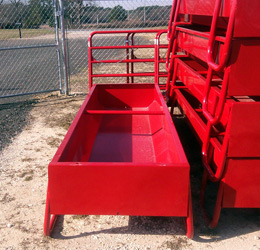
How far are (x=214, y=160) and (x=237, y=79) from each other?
80 cm

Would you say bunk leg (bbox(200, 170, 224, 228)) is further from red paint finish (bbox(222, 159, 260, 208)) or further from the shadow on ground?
the shadow on ground

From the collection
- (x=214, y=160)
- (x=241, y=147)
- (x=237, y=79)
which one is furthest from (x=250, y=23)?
(x=214, y=160)

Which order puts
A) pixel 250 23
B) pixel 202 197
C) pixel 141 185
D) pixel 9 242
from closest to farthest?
pixel 250 23
pixel 141 185
pixel 9 242
pixel 202 197

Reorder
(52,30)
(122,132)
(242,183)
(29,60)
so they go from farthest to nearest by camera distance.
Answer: (29,60), (52,30), (122,132), (242,183)

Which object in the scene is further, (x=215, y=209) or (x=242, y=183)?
(x=215, y=209)

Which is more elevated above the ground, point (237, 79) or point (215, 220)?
point (237, 79)

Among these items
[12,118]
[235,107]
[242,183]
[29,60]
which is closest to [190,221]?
[242,183]

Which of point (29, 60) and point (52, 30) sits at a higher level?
point (52, 30)

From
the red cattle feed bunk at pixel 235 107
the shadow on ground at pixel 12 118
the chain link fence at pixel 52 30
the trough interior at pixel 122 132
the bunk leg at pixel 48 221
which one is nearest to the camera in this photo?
the red cattle feed bunk at pixel 235 107

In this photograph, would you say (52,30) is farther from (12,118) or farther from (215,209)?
(215,209)

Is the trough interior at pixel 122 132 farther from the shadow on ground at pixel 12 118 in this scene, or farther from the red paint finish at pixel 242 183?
the shadow on ground at pixel 12 118

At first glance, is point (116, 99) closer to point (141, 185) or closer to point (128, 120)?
point (128, 120)

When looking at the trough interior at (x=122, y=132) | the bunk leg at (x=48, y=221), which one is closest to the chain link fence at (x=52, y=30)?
the trough interior at (x=122, y=132)

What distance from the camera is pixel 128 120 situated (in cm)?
526
